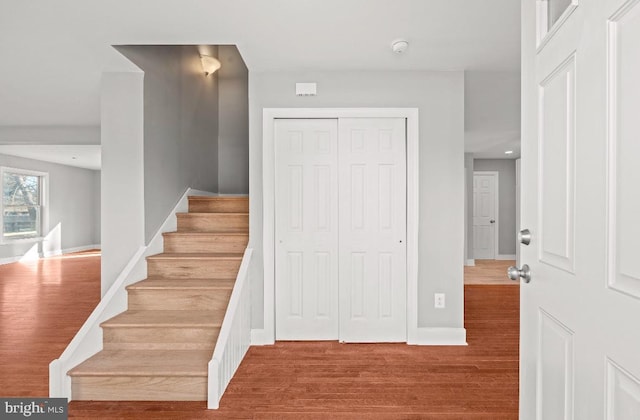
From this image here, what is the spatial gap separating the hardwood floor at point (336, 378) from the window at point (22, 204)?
5004 mm

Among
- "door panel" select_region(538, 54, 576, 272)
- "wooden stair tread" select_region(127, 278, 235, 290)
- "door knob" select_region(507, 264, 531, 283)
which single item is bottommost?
"wooden stair tread" select_region(127, 278, 235, 290)

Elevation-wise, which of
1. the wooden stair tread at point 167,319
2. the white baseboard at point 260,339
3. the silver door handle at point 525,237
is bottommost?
the white baseboard at point 260,339

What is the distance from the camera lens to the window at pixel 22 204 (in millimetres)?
7406

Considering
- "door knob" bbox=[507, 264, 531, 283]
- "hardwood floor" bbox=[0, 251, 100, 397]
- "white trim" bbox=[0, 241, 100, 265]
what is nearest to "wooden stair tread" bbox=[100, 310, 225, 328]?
"hardwood floor" bbox=[0, 251, 100, 397]

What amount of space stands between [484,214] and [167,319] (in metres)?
7.16

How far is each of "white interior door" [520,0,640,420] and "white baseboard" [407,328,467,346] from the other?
1.74 meters

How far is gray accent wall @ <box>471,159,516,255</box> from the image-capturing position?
7.88 m

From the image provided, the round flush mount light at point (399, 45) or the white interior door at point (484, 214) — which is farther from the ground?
the round flush mount light at point (399, 45)

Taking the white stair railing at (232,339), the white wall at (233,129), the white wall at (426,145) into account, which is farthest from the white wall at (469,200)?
the white stair railing at (232,339)

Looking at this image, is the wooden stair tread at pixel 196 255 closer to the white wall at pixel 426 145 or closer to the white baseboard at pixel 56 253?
the white wall at pixel 426 145

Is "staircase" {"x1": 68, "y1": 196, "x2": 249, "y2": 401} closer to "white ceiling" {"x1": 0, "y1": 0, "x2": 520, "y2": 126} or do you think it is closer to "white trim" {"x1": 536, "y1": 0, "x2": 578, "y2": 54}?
"white ceiling" {"x1": 0, "y1": 0, "x2": 520, "y2": 126}

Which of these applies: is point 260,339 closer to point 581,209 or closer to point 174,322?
point 174,322

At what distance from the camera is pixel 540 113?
116 cm

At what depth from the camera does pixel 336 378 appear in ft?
7.82
